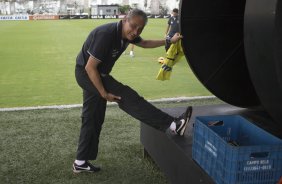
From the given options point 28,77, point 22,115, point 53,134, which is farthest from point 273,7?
point 28,77

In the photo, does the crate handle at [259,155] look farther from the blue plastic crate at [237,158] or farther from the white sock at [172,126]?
the white sock at [172,126]

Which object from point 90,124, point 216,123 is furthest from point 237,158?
point 90,124

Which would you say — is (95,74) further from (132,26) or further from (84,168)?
(84,168)

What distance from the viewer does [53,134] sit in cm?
488

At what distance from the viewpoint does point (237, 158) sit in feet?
7.46

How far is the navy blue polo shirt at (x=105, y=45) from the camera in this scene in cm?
323

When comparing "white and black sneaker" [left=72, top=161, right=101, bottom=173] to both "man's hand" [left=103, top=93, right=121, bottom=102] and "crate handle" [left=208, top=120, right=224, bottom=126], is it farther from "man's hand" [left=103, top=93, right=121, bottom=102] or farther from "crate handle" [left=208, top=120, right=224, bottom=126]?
"crate handle" [left=208, top=120, right=224, bottom=126]

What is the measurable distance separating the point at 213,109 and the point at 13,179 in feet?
7.33

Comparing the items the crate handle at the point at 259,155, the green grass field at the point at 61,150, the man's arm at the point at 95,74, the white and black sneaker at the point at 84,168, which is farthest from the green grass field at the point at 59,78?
the crate handle at the point at 259,155

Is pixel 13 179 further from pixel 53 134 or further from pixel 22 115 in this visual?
pixel 22 115

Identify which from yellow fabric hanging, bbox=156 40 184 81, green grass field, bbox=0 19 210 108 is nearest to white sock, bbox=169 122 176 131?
yellow fabric hanging, bbox=156 40 184 81

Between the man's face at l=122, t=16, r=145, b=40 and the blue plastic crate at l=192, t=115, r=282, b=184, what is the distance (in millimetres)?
950

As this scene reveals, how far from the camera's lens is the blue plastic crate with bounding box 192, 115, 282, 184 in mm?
2293

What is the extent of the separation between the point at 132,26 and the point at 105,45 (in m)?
0.29
